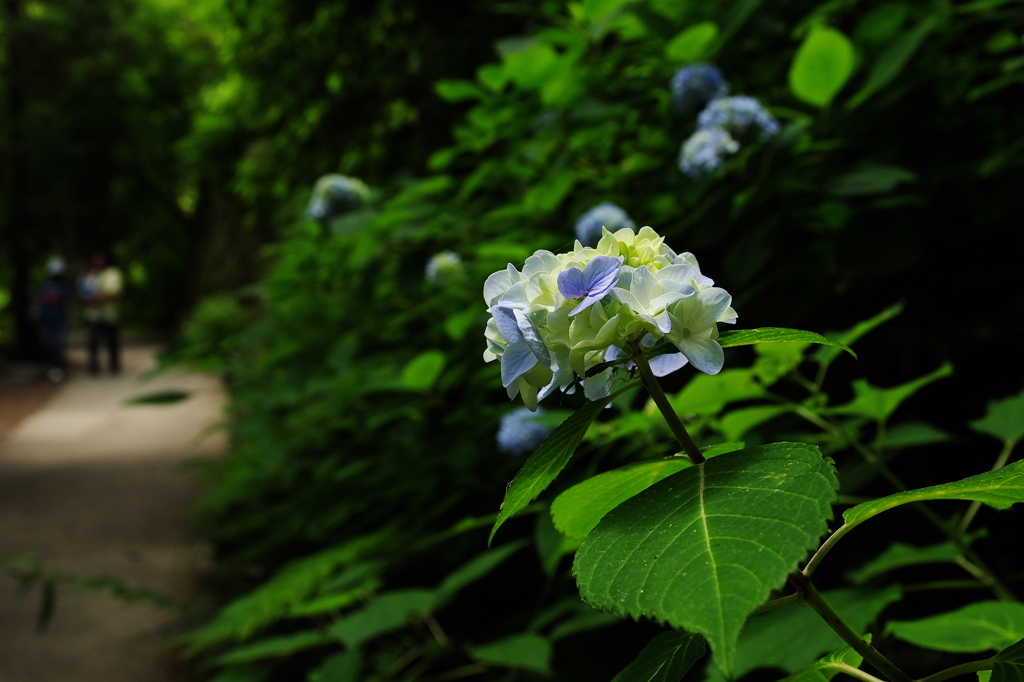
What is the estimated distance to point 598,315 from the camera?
0.60 m

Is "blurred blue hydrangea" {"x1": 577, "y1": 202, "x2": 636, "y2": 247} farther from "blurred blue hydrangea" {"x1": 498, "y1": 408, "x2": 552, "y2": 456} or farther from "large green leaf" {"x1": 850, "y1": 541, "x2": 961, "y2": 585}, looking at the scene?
"large green leaf" {"x1": 850, "y1": 541, "x2": 961, "y2": 585}

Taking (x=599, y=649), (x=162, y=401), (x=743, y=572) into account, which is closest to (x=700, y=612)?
(x=743, y=572)

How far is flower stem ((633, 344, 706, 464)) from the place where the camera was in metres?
0.58

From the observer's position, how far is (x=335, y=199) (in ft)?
9.53

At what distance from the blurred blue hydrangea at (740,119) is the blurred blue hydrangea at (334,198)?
150 centimetres

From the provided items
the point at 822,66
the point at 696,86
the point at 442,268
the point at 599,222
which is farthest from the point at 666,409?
the point at 442,268

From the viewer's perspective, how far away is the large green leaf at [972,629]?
3.29 ft

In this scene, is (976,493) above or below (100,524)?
below

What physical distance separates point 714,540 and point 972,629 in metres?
0.79

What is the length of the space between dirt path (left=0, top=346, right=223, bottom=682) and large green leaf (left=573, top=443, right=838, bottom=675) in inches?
114

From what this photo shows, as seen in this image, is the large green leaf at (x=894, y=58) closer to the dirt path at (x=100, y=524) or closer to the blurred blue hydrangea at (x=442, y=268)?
the blurred blue hydrangea at (x=442, y=268)

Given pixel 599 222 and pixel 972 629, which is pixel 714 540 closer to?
pixel 972 629

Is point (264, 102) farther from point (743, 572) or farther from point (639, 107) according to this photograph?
point (743, 572)

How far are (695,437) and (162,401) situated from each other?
8.33 ft
